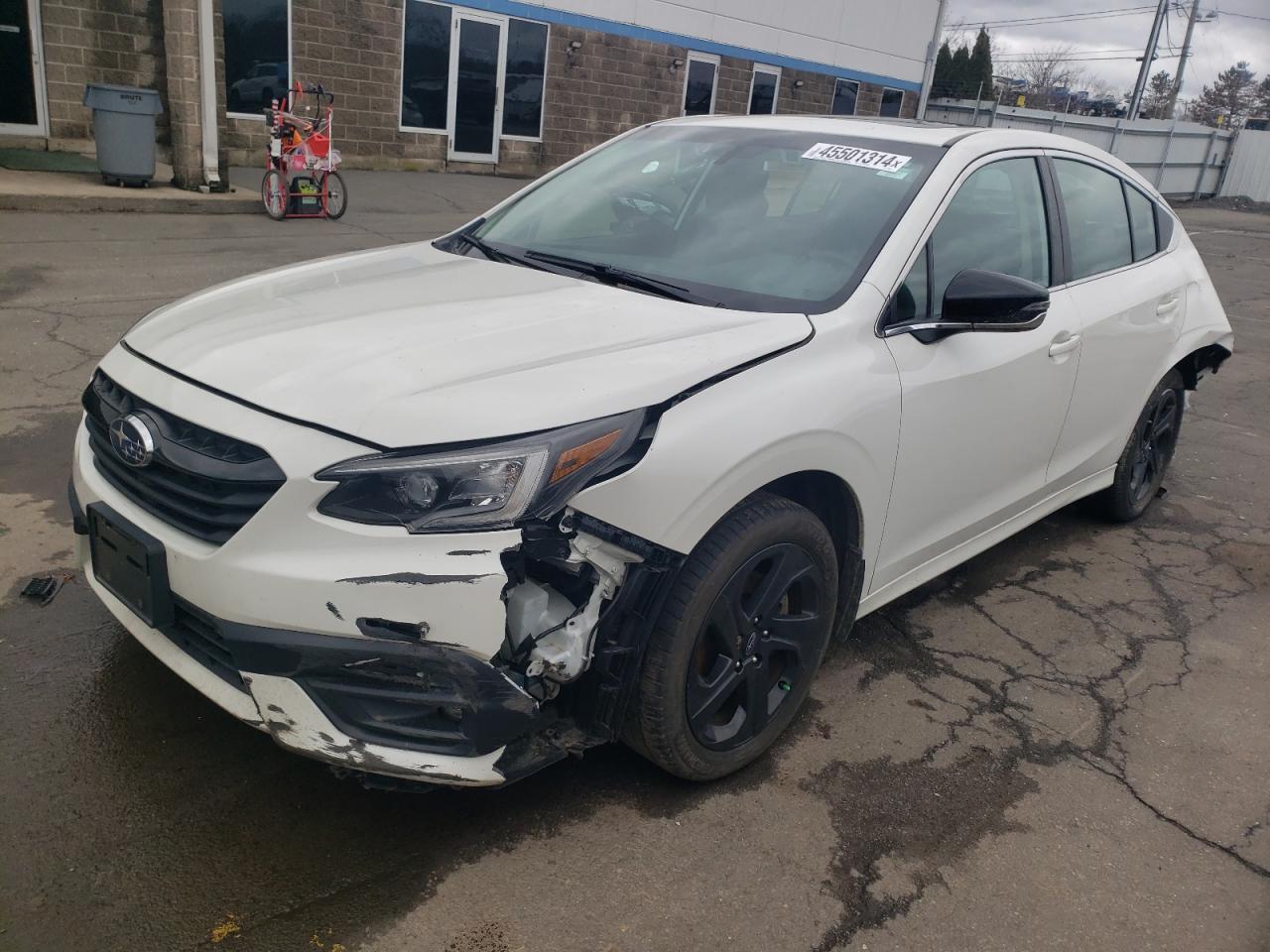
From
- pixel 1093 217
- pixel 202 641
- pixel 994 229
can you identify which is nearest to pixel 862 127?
pixel 994 229

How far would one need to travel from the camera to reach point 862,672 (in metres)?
3.57

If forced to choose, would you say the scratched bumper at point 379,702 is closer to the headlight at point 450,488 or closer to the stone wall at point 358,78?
the headlight at point 450,488

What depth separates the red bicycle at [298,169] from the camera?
11383 millimetres

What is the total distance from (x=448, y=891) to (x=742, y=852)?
0.74m

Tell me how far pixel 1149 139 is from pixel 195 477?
33701mm

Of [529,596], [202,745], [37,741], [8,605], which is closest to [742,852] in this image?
[529,596]

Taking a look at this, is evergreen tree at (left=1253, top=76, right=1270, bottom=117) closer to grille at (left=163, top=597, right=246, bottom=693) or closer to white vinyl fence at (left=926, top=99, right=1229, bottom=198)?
white vinyl fence at (left=926, top=99, right=1229, bottom=198)

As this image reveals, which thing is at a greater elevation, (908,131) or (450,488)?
(908,131)

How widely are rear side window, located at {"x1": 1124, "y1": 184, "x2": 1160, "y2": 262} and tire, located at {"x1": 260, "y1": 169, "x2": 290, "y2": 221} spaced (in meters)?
9.30

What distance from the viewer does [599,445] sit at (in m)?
2.31

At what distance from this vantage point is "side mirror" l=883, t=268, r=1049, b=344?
3.01 metres

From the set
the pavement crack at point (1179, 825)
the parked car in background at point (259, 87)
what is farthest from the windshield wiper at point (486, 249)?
the parked car in background at point (259, 87)

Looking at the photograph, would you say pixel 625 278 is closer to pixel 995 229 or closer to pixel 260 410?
pixel 260 410

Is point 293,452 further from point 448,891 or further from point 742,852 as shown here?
point 742,852
